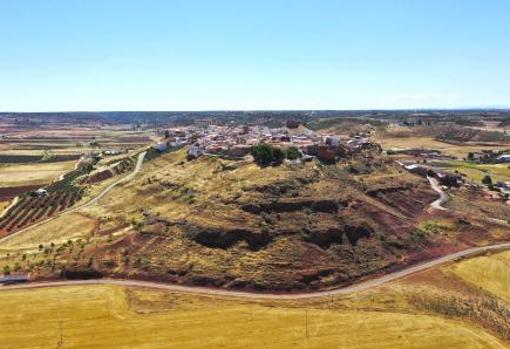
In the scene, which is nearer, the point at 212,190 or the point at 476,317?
the point at 476,317

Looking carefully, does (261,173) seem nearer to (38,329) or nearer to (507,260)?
(507,260)

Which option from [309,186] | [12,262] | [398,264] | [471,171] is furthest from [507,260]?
[471,171]

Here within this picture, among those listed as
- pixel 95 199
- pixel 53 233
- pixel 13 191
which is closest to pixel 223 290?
pixel 53 233

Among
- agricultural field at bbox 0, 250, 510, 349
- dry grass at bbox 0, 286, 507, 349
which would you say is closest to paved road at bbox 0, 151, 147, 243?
agricultural field at bbox 0, 250, 510, 349

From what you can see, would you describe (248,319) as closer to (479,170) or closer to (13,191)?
(13,191)

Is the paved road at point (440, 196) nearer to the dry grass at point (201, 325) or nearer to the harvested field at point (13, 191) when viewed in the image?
the dry grass at point (201, 325)

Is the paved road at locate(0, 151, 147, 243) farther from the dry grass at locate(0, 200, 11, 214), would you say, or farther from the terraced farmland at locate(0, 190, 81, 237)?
the dry grass at locate(0, 200, 11, 214)
